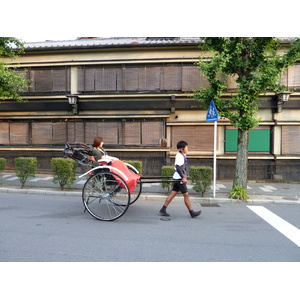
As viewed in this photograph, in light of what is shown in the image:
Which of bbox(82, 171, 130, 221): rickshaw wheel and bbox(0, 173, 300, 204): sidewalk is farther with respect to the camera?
bbox(0, 173, 300, 204): sidewalk

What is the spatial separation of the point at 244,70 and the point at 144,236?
6.37 meters

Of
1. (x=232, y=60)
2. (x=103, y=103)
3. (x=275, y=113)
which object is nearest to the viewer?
(x=232, y=60)

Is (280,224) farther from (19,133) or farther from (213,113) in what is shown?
(19,133)

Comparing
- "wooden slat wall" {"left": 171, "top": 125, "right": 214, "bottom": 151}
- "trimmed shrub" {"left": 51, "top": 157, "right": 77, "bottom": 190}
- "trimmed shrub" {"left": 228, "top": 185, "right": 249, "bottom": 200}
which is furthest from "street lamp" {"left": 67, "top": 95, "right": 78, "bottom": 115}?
"trimmed shrub" {"left": 228, "top": 185, "right": 249, "bottom": 200}

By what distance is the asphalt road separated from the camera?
147 inches

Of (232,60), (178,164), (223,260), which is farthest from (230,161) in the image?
(223,260)

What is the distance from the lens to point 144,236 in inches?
180

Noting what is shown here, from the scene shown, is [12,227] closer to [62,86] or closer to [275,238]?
[275,238]

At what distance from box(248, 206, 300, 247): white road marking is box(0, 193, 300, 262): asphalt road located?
55mm

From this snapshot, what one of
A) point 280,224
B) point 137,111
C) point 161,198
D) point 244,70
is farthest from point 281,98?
point 161,198

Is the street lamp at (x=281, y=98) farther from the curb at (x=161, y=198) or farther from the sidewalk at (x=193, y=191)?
the curb at (x=161, y=198)

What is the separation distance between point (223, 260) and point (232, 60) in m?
6.41

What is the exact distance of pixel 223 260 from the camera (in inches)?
143

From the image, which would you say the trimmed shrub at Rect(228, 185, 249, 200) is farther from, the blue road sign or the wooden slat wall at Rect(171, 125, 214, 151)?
the wooden slat wall at Rect(171, 125, 214, 151)
